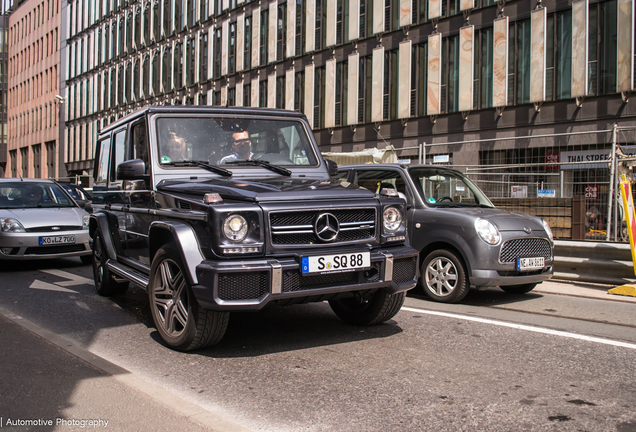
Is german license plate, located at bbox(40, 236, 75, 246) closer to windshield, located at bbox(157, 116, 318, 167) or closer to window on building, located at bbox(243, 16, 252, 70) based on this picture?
windshield, located at bbox(157, 116, 318, 167)

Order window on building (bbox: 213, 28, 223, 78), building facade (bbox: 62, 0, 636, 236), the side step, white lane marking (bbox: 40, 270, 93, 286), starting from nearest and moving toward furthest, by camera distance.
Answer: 1. the side step
2. white lane marking (bbox: 40, 270, 93, 286)
3. building facade (bbox: 62, 0, 636, 236)
4. window on building (bbox: 213, 28, 223, 78)

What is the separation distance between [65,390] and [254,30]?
118 feet

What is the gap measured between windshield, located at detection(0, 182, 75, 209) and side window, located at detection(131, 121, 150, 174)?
5.94m

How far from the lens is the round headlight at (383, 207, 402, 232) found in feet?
16.7

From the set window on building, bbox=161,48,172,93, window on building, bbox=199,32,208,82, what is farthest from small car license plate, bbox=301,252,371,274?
window on building, bbox=161,48,172,93

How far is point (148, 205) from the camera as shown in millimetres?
5680

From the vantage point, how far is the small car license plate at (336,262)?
4551mm

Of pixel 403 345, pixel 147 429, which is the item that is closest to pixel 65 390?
pixel 147 429

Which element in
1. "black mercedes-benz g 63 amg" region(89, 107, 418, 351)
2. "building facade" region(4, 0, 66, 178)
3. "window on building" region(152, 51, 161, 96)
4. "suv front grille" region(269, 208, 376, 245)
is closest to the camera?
"black mercedes-benz g 63 amg" region(89, 107, 418, 351)

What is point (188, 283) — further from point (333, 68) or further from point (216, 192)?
point (333, 68)

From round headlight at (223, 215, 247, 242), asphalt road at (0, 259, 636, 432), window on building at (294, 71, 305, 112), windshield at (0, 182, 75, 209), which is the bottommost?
asphalt road at (0, 259, 636, 432)

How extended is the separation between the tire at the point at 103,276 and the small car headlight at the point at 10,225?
3.09 meters

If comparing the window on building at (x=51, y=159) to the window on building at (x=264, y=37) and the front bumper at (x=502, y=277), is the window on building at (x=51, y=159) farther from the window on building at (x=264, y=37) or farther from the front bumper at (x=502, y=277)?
the front bumper at (x=502, y=277)

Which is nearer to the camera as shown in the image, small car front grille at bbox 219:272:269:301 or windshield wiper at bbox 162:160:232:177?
small car front grille at bbox 219:272:269:301
